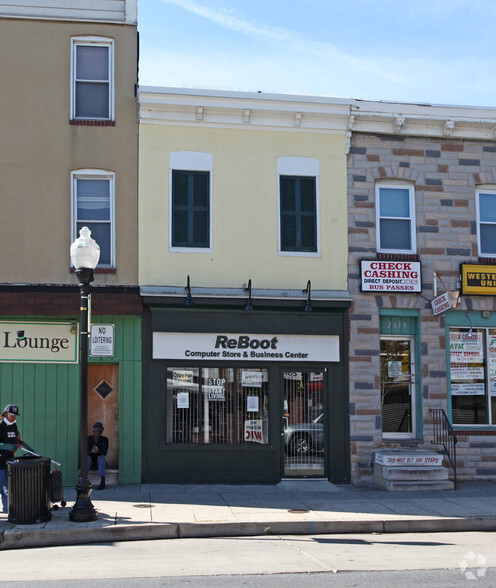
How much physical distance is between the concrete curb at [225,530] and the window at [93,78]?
8266 mm

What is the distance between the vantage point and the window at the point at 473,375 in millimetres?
15531

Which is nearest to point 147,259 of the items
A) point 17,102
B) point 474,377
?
point 17,102

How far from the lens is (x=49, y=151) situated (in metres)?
14.5

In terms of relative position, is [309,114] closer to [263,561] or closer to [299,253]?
[299,253]

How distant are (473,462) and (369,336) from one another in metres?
3.34

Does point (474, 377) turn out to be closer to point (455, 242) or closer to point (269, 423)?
point (455, 242)

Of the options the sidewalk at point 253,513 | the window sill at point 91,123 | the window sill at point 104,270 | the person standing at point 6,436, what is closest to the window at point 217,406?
the sidewalk at point 253,513

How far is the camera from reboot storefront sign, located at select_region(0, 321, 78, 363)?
14055 millimetres

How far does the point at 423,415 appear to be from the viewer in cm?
1512

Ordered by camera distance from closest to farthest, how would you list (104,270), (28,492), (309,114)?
(28,492), (104,270), (309,114)

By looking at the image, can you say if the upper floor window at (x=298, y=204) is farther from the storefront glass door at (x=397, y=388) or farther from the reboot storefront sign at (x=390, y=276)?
the storefront glass door at (x=397, y=388)

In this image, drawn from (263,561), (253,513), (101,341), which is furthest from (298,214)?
(263,561)

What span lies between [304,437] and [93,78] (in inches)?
330

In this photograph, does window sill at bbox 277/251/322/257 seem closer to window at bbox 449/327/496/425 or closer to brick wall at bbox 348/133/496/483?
brick wall at bbox 348/133/496/483
